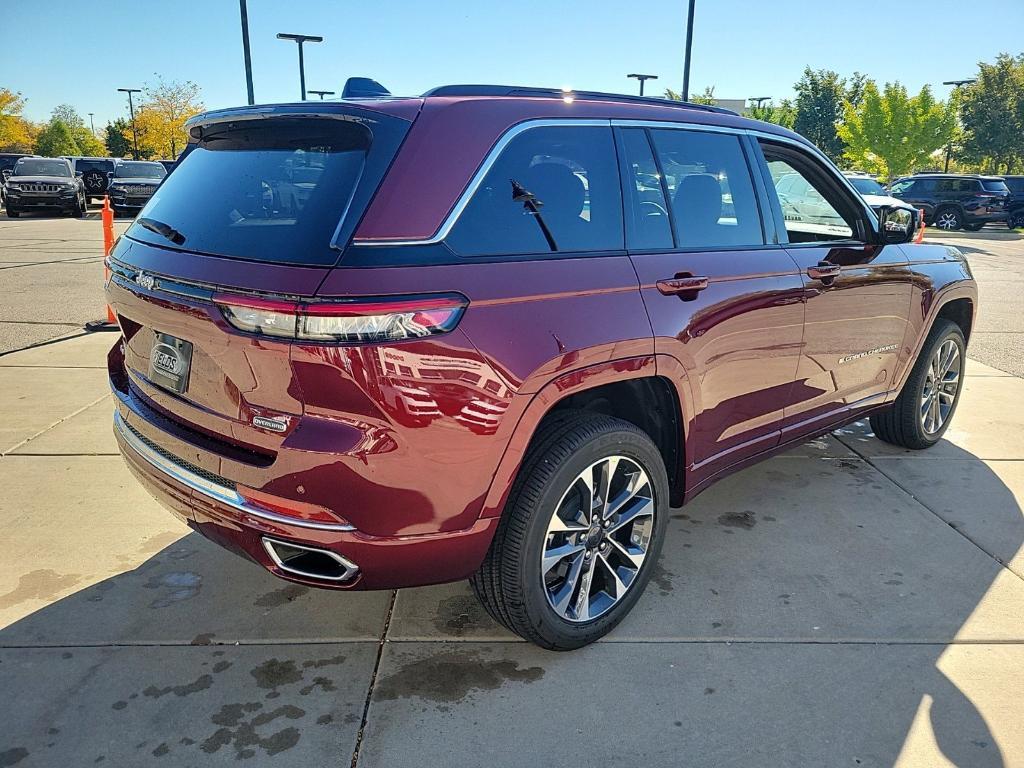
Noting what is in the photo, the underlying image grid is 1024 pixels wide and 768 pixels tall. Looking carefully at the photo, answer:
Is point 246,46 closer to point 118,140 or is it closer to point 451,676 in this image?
point 451,676

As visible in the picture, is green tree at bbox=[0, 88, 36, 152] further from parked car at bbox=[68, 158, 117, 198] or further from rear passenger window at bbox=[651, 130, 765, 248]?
rear passenger window at bbox=[651, 130, 765, 248]

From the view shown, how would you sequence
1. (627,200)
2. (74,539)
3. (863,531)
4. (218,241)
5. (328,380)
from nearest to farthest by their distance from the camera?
1. (328,380)
2. (218,241)
3. (627,200)
4. (74,539)
5. (863,531)

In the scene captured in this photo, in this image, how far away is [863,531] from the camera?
Answer: 12.6 feet

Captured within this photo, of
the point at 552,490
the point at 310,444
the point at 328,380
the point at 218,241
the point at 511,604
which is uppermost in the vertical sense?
the point at 218,241

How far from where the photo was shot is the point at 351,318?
2.13m

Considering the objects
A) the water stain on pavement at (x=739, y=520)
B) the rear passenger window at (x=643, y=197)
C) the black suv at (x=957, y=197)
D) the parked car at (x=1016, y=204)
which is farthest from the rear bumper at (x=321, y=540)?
the parked car at (x=1016, y=204)

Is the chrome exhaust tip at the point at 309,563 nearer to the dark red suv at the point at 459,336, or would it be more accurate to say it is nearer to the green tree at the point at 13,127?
the dark red suv at the point at 459,336

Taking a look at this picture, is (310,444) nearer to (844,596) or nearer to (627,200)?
(627,200)

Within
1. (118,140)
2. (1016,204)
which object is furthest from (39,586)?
(118,140)

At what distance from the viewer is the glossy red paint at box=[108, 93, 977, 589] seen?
2.18m

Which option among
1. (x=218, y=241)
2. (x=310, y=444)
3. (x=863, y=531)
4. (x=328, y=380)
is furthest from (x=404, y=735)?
(x=863, y=531)

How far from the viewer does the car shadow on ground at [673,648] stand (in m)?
2.44

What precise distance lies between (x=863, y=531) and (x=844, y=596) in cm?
69

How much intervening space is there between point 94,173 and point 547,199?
33.6 meters
